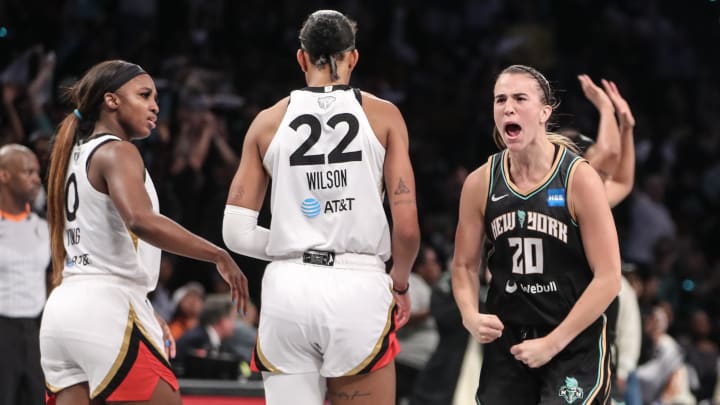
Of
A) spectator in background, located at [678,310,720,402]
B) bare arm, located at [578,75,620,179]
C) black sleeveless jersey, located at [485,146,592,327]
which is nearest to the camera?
black sleeveless jersey, located at [485,146,592,327]

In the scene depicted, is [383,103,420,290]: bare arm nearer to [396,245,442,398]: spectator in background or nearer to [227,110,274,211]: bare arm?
[227,110,274,211]: bare arm

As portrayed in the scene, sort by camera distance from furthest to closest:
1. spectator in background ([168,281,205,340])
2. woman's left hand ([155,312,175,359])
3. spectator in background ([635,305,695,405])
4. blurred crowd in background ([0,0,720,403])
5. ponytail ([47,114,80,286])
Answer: spectator in background ([635,305,695,405])
blurred crowd in background ([0,0,720,403])
spectator in background ([168,281,205,340])
woman's left hand ([155,312,175,359])
ponytail ([47,114,80,286])

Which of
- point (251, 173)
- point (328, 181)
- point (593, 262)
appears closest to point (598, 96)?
point (593, 262)

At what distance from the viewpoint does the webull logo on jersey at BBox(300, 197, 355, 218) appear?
4234 mm

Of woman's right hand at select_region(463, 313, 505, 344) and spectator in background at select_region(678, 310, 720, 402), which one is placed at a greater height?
woman's right hand at select_region(463, 313, 505, 344)

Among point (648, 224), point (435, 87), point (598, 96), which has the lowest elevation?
point (648, 224)

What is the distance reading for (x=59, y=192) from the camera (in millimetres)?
4371

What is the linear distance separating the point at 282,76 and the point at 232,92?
40.0 inches

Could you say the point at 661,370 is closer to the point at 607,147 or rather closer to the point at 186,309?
the point at 186,309

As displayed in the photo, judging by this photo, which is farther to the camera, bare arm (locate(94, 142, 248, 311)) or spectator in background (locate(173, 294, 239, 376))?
spectator in background (locate(173, 294, 239, 376))

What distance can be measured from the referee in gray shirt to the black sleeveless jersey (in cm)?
318

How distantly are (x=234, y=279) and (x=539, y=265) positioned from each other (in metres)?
1.14

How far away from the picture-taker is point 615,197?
550 centimetres

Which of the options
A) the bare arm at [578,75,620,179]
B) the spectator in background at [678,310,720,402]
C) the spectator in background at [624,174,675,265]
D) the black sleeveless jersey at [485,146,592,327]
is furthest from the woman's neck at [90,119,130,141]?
the spectator in background at [624,174,675,265]
